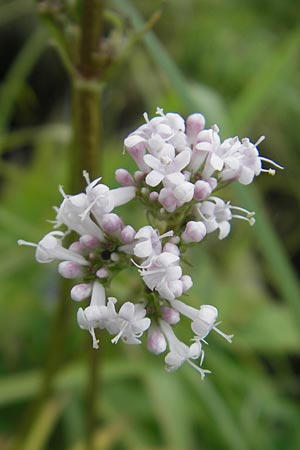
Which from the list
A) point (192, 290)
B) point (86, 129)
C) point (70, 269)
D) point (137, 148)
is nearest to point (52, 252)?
point (70, 269)

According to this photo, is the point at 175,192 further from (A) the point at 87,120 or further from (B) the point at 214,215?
(A) the point at 87,120

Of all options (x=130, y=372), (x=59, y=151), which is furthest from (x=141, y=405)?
(x=59, y=151)

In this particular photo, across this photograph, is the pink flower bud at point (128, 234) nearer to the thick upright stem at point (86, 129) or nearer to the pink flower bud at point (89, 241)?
the pink flower bud at point (89, 241)

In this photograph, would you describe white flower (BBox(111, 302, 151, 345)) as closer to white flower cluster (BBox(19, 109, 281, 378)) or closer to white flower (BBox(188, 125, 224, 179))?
white flower cluster (BBox(19, 109, 281, 378))

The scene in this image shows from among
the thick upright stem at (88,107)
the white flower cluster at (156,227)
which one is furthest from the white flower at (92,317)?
the thick upright stem at (88,107)

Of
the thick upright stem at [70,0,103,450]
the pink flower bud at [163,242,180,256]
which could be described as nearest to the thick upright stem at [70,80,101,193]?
the thick upright stem at [70,0,103,450]

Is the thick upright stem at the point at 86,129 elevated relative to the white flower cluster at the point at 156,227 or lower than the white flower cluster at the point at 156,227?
lower

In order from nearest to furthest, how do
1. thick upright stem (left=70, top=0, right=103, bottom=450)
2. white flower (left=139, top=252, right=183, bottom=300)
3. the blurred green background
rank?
1. white flower (left=139, top=252, right=183, bottom=300)
2. thick upright stem (left=70, top=0, right=103, bottom=450)
3. the blurred green background
